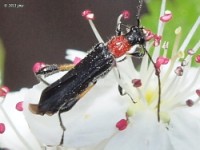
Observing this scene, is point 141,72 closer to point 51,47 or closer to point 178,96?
point 178,96

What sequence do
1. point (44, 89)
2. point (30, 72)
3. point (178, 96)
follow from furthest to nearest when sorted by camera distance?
point (30, 72)
point (178, 96)
point (44, 89)

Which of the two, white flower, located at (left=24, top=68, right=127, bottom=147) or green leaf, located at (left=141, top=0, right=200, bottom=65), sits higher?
green leaf, located at (left=141, top=0, right=200, bottom=65)

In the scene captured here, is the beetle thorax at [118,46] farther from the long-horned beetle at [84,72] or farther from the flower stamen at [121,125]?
the flower stamen at [121,125]

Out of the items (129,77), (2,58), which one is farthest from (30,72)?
(129,77)

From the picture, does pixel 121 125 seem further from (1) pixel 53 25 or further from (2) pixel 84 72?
(1) pixel 53 25

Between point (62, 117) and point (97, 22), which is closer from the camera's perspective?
point (62, 117)

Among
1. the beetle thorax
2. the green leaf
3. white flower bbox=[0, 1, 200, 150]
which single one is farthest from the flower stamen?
the green leaf

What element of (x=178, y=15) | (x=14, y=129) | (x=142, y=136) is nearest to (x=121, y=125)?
(x=142, y=136)

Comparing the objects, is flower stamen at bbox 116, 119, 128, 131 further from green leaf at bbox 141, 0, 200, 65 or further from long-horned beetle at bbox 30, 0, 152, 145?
green leaf at bbox 141, 0, 200, 65

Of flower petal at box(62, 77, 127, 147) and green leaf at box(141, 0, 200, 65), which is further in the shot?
green leaf at box(141, 0, 200, 65)
